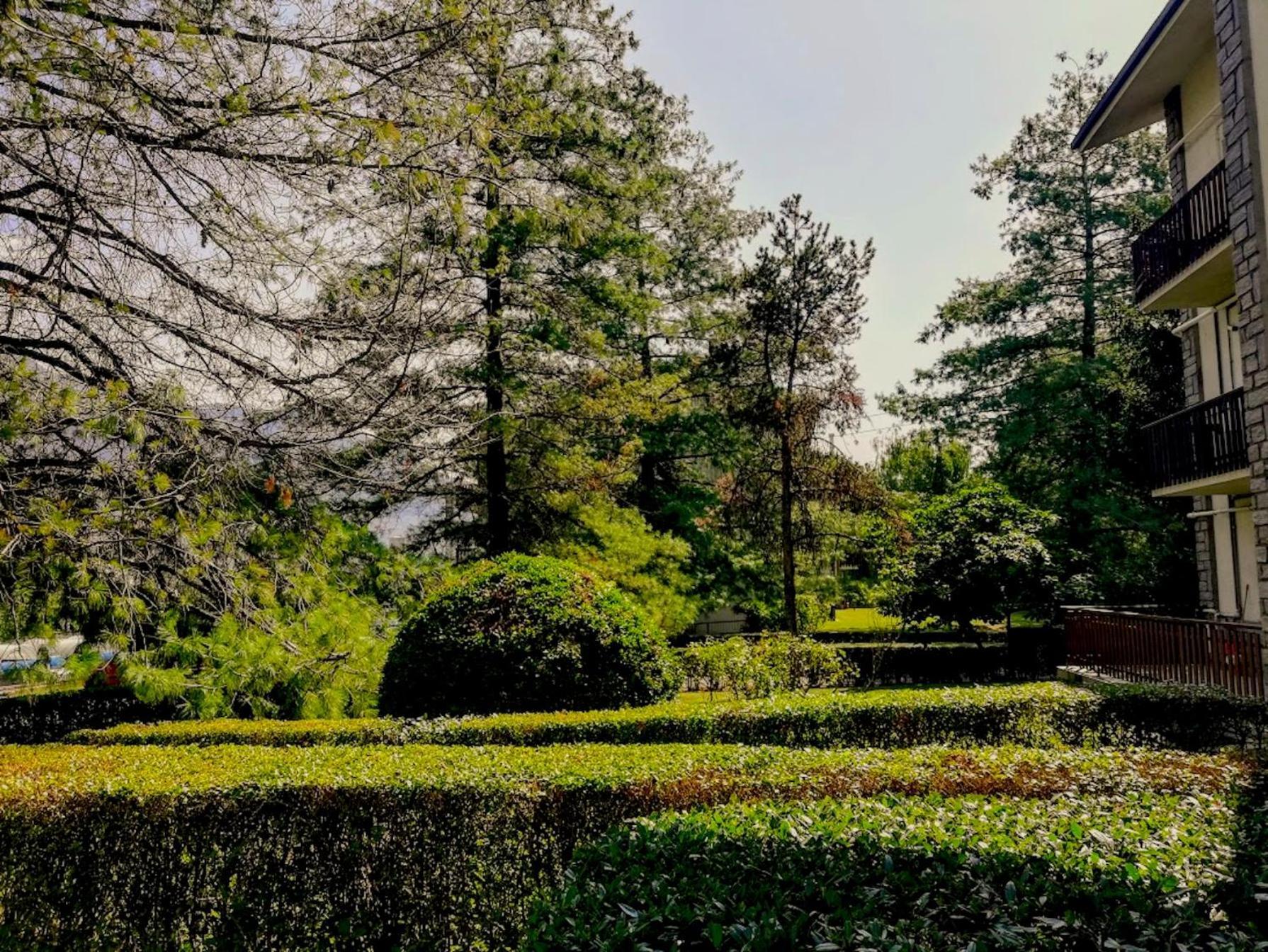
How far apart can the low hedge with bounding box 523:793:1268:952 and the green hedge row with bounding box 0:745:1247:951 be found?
1144 millimetres

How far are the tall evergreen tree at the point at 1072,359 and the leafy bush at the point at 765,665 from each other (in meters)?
9.08

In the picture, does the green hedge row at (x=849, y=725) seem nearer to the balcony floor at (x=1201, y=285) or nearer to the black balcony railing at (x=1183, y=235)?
the balcony floor at (x=1201, y=285)

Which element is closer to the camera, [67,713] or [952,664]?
[67,713]

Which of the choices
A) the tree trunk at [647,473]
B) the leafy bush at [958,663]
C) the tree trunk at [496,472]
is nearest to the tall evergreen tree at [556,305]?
the tree trunk at [496,472]

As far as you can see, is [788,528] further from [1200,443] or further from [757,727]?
[757,727]

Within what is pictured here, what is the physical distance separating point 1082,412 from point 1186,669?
12.0m

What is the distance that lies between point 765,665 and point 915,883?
9622mm

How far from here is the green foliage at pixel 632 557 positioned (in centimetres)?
1688

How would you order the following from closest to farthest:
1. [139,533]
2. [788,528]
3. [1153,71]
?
[139,533] < [1153,71] < [788,528]

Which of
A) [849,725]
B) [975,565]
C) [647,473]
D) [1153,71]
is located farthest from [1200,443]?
[647,473]

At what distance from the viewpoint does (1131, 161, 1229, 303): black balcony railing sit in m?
12.8

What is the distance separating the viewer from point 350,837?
5031 mm

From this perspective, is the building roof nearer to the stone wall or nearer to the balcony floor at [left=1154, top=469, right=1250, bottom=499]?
the stone wall

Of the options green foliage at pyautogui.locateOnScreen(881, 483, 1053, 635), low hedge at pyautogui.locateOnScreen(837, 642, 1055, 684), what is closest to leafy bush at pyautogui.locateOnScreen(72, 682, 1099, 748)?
green foliage at pyautogui.locateOnScreen(881, 483, 1053, 635)
